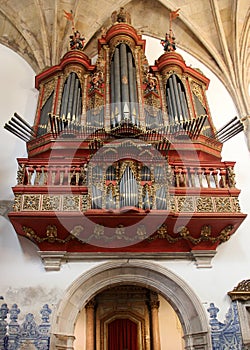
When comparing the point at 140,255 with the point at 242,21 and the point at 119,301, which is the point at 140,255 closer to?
the point at 119,301

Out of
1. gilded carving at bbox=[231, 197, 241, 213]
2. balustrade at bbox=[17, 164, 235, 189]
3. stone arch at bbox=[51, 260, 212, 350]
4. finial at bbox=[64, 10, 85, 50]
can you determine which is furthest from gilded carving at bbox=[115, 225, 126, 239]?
finial at bbox=[64, 10, 85, 50]

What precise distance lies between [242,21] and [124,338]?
9568 mm

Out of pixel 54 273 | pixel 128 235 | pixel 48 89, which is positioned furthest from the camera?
pixel 48 89

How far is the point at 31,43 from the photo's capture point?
438 inches

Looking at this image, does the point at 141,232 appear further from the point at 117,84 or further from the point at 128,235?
the point at 117,84

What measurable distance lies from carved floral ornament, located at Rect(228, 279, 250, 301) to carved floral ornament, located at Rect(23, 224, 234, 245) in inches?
35.5

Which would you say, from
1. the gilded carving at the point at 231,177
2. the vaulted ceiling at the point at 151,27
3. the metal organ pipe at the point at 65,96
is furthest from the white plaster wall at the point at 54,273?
the vaulted ceiling at the point at 151,27

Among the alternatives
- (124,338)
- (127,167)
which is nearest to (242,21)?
(127,167)

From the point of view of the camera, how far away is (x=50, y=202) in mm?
7008

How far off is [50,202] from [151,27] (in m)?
7.62

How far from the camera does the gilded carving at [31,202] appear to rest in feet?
22.7

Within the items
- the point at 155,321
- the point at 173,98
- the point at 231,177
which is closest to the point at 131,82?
the point at 173,98

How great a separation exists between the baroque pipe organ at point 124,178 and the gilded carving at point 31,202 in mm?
17

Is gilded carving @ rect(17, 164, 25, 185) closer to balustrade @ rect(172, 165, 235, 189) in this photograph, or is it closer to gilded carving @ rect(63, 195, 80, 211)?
gilded carving @ rect(63, 195, 80, 211)
